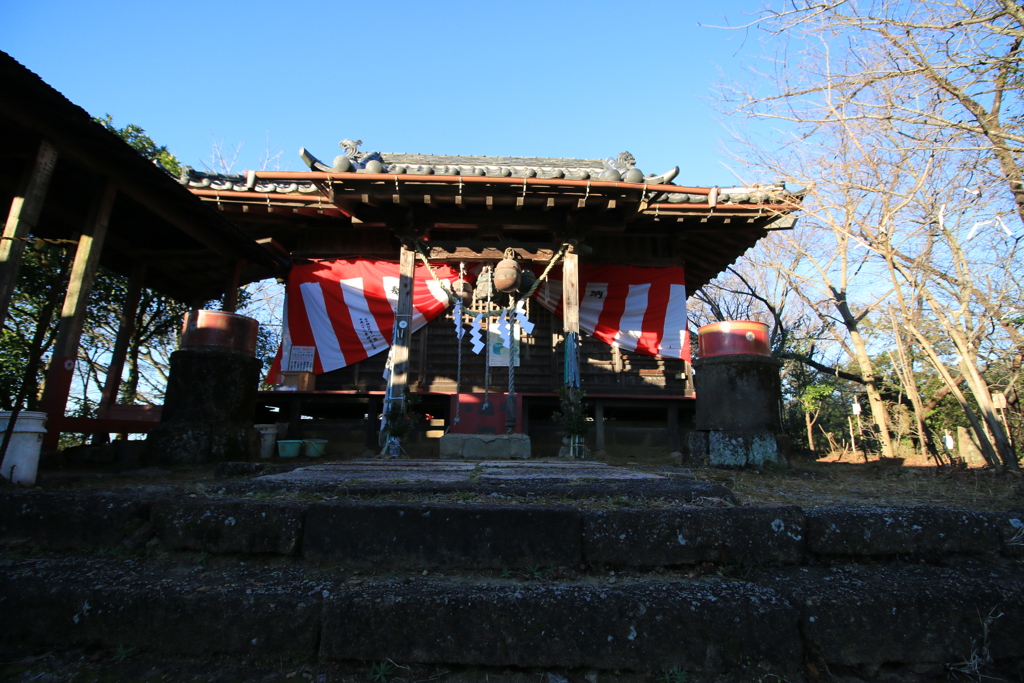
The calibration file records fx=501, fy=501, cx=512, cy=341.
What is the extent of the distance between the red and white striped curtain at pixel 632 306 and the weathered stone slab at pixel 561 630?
289 inches

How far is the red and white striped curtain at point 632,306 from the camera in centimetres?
914

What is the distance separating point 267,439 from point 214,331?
2179 mm

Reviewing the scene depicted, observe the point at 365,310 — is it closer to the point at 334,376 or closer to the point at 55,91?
the point at 334,376

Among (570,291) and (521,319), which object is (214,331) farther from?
(570,291)

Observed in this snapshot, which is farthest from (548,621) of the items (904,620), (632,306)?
(632,306)

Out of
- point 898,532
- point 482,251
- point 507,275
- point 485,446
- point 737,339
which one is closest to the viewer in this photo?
point 898,532

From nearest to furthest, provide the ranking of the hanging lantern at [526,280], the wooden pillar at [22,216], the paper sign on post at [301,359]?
the wooden pillar at [22,216] → the hanging lantern at [526,280] → the paper sign on post at [301,359]

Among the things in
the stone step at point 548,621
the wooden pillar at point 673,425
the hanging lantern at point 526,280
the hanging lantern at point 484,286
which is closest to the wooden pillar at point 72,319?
the stone step at point 548,621

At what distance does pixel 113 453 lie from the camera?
545 cm

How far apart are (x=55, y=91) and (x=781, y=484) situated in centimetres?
741

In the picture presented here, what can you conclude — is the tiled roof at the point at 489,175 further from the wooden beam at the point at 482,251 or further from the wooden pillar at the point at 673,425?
the wooden pillar at the point at 673,425

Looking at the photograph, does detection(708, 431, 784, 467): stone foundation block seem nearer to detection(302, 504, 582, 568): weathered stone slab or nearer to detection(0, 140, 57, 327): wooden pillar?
detection(302, 504, 582, 568): weathered stone slab

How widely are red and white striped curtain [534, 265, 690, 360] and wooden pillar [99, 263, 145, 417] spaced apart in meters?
6.95

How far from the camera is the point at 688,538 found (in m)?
2.22
